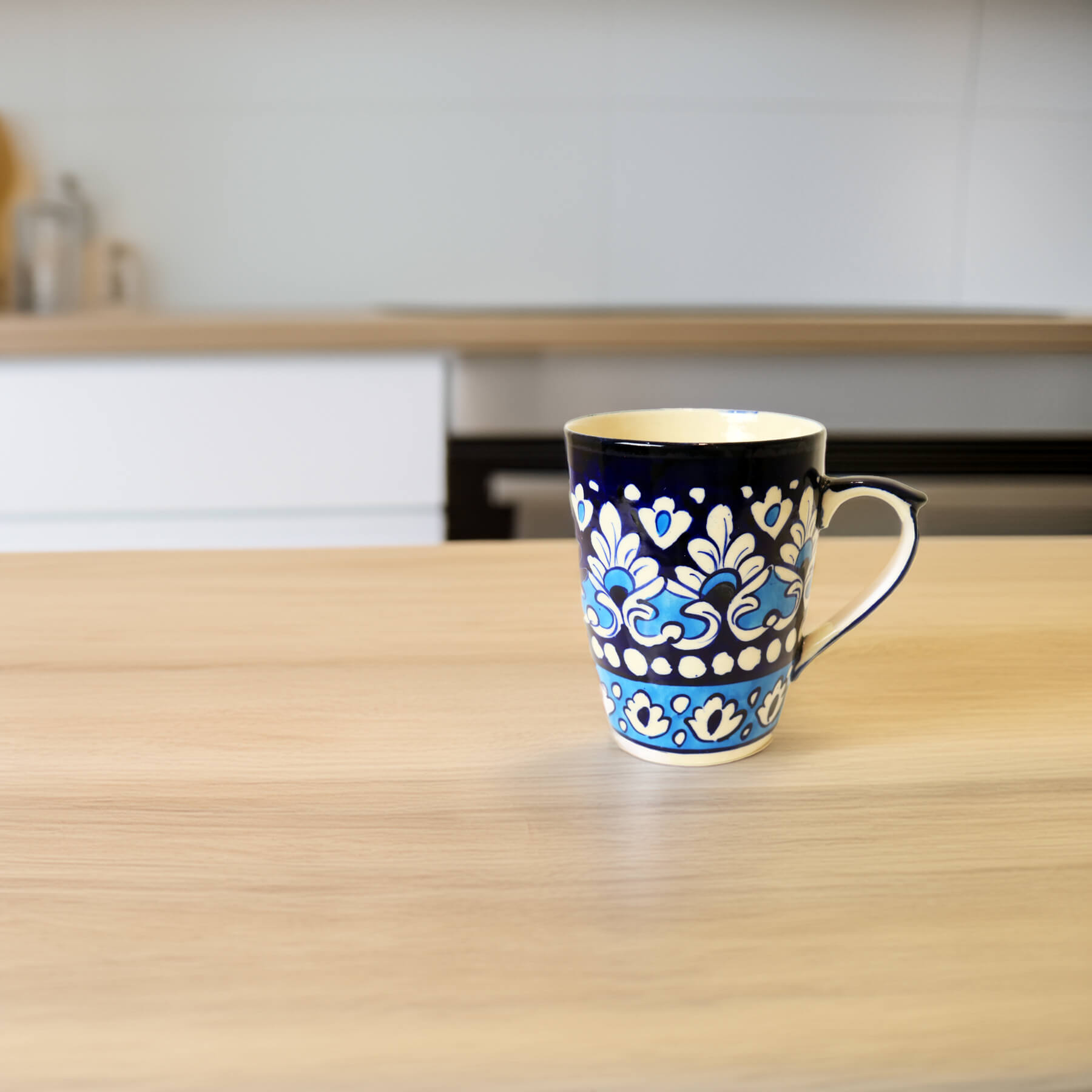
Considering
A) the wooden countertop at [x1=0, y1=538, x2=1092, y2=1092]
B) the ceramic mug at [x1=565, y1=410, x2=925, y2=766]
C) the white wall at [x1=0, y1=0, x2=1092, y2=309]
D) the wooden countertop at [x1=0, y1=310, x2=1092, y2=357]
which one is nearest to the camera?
the wooden countertop at [x1=0, y1=538, x2=1092, y2=1092]

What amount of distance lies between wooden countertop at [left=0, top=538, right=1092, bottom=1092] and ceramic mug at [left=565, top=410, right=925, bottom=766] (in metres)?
0.02

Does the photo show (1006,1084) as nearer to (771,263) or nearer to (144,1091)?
(144,1091)

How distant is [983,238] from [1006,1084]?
2058 mm

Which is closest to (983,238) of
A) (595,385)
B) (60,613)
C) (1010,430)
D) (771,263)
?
(771,263)

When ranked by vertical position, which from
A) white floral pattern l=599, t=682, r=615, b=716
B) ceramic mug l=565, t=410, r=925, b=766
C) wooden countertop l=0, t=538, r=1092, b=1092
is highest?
ceramic mug l=565, t=410, r=925, b=766

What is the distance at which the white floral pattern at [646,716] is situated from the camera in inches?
14.6

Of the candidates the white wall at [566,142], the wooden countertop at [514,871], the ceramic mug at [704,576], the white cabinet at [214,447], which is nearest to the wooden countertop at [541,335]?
the white cabinet at [214,447]

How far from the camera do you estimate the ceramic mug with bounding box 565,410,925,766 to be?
347 millimetres

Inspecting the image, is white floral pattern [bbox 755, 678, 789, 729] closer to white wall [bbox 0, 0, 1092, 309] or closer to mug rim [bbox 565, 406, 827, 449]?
mug rim [bbox 565, 406, 827, 449]

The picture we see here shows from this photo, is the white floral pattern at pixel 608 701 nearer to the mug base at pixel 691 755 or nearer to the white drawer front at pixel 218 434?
the mug base at pixel 691 755

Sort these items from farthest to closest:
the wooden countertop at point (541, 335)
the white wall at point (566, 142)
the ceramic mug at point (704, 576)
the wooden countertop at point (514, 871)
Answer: the white wall at point (566, 142)
the wooden countertop at point (541, 335)
the ceramic mug at point (704, 576)
the wooden countertop at point (514, 871)

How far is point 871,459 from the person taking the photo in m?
1.50

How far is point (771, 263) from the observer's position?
6.64 ft

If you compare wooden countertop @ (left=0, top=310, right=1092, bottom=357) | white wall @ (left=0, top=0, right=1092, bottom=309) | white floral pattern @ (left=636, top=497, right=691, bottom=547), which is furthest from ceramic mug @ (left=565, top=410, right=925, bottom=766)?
white wall @ (left=0, top=0, right=1092, bottom=309)
